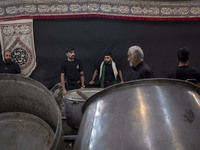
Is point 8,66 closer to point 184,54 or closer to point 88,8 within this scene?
point 88,8

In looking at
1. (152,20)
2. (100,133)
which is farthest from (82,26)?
(100,133)

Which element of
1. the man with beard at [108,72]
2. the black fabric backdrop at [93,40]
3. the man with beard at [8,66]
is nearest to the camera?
the man with beard at [8,66]

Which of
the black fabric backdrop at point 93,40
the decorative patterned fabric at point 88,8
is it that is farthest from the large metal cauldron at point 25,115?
→ the decorative patterned fabric at point 88,8

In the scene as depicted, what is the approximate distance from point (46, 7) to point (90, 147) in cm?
408

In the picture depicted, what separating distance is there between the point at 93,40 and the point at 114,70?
88cm

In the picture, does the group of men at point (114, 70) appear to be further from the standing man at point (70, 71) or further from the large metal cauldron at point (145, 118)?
the large metal cauldron at point (145, 118)

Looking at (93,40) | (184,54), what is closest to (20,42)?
(93,40)

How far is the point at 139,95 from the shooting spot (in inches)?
36.9

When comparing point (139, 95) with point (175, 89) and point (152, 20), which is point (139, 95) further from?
point (152, 20)

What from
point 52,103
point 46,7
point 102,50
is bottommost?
point 102,50

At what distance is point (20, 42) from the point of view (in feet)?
14.8

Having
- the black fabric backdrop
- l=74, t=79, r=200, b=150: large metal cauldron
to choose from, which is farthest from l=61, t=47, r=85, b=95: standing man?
l=74, t=79, r=200, b=150: large metal cauldron

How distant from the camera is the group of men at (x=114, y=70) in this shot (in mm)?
2104

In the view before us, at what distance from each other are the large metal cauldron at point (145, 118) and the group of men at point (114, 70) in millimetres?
1052
